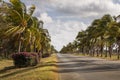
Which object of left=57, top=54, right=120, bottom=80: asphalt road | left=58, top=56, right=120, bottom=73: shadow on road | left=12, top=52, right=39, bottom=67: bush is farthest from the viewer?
left=12, top=52, right=39, bottom=67: bush

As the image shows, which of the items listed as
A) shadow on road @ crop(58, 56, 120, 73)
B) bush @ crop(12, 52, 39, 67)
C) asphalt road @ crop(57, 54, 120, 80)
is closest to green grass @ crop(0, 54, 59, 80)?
asphalt road @ crop(57, 54, 120, 80)

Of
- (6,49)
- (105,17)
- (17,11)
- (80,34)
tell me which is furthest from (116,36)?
(80,34)

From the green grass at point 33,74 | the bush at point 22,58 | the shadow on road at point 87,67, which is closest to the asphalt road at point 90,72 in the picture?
the shadow on road at point 87,67

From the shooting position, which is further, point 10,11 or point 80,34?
point 80,34

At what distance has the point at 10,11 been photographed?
132 ft

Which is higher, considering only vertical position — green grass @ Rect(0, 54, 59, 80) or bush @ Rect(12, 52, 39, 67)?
bush @ Rect(12, 52, 39, 67)

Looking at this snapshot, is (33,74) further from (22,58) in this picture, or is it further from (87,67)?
(22,58)

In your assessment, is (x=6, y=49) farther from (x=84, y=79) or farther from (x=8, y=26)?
(x=84, y=79)

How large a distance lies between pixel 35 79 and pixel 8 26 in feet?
84.2

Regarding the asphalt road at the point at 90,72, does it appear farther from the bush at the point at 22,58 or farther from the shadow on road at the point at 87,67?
the bush at the point at 22,58

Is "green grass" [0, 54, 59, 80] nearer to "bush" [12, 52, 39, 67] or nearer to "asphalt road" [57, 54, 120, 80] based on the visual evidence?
"asphalt road" [57, 54, 120, 80]

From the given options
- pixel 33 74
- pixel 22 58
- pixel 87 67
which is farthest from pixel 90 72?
pixel 22 58

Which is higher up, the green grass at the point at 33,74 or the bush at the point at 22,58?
the bush at the point at 22,58

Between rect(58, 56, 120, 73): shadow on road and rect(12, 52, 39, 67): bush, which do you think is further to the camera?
rect(12, 52, 39, 67): bush
